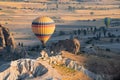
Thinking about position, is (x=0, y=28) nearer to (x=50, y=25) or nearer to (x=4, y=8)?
(x=50, y=25)

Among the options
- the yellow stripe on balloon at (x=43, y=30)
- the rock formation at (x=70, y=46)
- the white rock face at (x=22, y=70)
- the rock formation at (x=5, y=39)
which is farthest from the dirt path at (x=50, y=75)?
the rock formation at (x=5, y=39)

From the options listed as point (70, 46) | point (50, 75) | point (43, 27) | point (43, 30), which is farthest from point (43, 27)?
point (50, 75)

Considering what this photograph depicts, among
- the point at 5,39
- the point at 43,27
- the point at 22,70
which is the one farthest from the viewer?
the point at 5,39

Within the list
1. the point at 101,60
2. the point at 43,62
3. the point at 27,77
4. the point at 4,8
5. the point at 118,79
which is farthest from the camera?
the point at 4,8

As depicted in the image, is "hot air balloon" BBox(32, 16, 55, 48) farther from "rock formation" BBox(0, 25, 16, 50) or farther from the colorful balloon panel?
"rock formation" BBox(0, 25, 16, 50)

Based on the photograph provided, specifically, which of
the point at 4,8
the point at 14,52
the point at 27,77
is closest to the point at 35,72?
the point at 27,77

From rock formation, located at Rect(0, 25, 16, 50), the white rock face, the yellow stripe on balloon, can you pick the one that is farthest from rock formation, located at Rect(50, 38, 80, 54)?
the white rock face

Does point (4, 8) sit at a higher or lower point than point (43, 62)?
lower

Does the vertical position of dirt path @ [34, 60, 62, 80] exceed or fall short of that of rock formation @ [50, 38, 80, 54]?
it exceeds it

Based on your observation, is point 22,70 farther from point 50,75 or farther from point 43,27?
point 43,27
